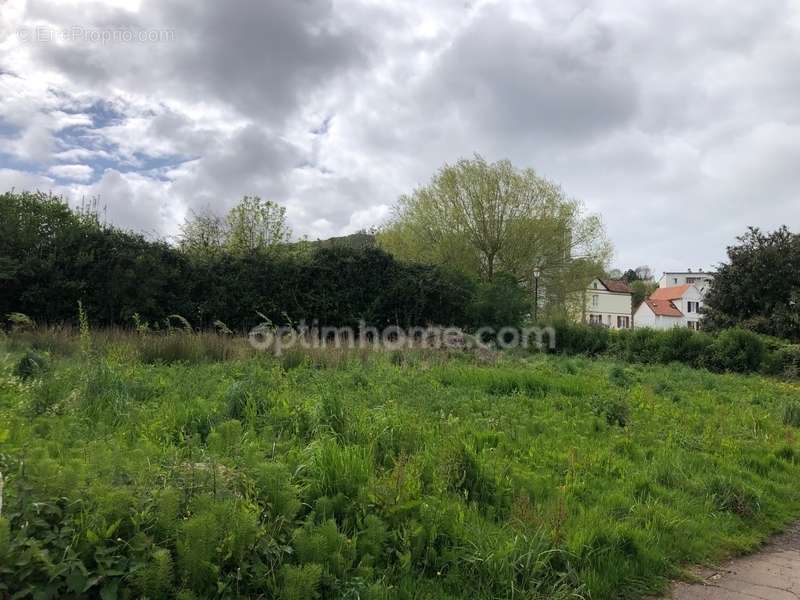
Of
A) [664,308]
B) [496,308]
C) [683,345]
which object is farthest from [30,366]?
[664,308]

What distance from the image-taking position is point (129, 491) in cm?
261

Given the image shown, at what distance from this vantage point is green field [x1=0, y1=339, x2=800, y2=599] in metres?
2.50

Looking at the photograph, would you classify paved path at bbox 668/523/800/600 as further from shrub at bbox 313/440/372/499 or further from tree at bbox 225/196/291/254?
tree at bbox 225/196/291/254

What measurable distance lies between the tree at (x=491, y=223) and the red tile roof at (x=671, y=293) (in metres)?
48.3

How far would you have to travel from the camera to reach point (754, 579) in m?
3.73

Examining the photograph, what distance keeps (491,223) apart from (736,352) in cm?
1490

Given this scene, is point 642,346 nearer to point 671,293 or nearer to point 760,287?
point 760,287

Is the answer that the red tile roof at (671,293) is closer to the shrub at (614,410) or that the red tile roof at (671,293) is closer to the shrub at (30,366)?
the shrub at (614,410)

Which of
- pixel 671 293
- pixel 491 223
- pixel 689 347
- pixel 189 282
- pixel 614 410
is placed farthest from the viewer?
pixel 671 293

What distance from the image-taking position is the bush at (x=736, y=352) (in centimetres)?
1738

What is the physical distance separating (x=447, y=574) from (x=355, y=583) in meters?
0.63

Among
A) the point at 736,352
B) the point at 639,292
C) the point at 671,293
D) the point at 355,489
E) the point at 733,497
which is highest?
the point at 639,292

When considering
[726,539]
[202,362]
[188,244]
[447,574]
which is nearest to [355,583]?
[447,574]

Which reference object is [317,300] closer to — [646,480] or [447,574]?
[646,480]
